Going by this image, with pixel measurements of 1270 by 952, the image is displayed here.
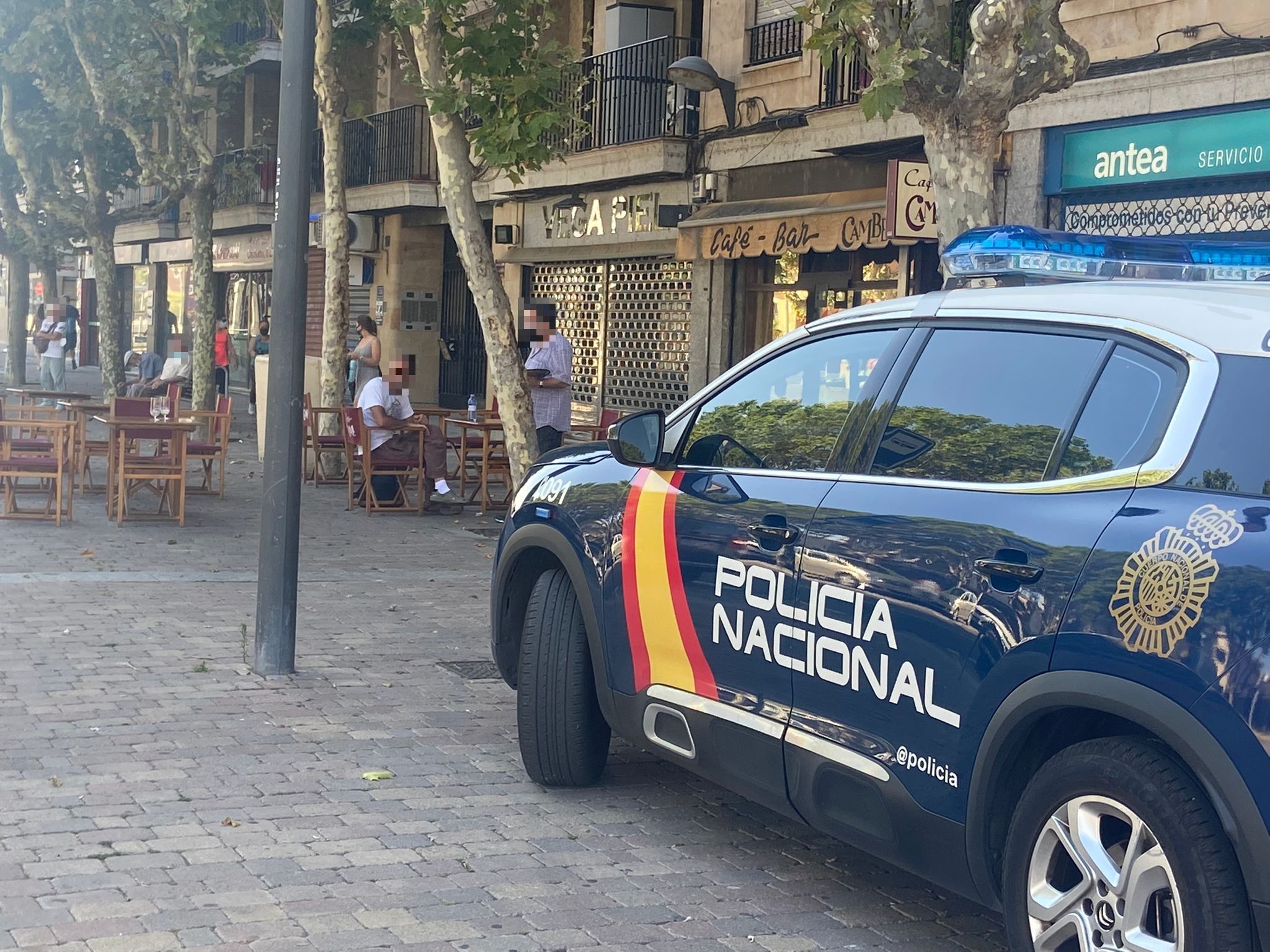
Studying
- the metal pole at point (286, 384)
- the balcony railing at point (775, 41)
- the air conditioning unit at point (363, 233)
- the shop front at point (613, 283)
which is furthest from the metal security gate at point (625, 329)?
the metal pole at point (286, 384)

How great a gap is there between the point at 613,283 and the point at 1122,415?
20.0 meters

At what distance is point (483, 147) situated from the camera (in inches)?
529

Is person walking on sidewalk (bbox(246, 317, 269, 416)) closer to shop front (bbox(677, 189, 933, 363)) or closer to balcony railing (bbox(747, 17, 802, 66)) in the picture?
shop front (bbox(677, 189, 933, 363))

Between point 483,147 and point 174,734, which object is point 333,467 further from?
point 174,734

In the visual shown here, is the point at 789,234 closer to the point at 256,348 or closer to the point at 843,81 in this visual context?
the point at 843,81

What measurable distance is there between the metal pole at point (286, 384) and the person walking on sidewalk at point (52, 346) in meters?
23.3

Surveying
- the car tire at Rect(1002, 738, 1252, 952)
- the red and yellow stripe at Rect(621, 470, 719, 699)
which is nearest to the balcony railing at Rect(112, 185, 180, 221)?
the red and yellow stripe at Rect(621, 470, 719, 699)

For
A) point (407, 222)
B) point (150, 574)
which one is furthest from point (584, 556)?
point (407, 222)

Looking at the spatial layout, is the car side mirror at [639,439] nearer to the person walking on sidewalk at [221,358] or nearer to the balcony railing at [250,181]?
the person walking on sidewalk at [221,358]

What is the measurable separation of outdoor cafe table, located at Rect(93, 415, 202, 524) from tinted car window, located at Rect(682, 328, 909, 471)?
839 cm

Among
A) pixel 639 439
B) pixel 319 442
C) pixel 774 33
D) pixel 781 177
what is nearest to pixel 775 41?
pixel 774 33

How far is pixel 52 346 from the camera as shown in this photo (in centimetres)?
2922

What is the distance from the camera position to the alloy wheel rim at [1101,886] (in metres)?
3.27

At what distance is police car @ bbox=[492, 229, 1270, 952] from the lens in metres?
3.17
